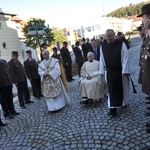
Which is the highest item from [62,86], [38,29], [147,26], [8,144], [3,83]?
[38,29]

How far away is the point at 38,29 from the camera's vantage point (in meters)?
11.0

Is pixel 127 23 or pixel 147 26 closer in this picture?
pixel 147 26

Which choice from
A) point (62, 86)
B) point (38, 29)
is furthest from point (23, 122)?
point (38, 29)

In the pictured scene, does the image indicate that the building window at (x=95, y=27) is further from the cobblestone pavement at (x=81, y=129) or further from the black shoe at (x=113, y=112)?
the black shoe at (x=113, y=112)

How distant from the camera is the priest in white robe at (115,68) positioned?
4293 millimetres

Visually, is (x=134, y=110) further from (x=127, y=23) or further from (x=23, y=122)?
(x=127, y=23)

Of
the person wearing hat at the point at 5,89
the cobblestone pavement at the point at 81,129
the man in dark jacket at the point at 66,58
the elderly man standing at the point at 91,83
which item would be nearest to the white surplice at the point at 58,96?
the cobblestone pavement at the point at 81,129

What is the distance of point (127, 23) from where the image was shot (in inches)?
2852

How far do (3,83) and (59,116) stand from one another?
1827mm

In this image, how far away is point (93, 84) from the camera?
5.26 meters

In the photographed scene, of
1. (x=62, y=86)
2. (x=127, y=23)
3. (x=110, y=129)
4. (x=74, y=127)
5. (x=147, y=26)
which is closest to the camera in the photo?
(x=147, y=26)

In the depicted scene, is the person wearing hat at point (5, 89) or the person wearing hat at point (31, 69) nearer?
the person wearing hat at point (5, 89)

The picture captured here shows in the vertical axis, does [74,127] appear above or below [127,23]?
below

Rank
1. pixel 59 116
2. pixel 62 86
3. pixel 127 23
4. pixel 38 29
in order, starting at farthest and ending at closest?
pixel 127 23 → pixel 38 29 → pixel 62 86 → pixel 59 116
